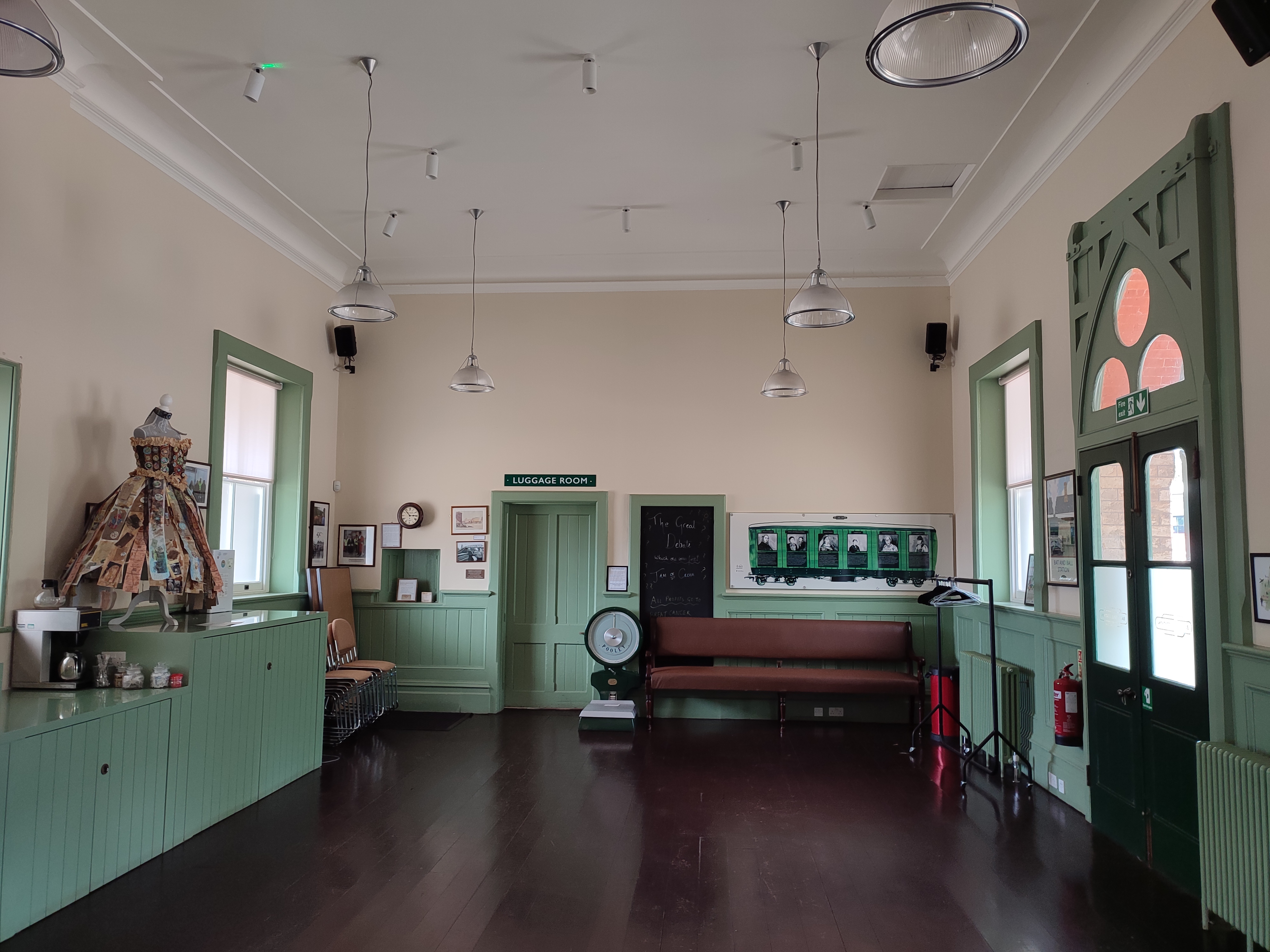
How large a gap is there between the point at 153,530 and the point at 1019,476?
20.4 feet

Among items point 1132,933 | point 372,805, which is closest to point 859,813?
point 1132,933

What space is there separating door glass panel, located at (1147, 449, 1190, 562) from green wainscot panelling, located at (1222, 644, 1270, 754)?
0.55 meters

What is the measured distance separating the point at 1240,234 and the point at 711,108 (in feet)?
9.92

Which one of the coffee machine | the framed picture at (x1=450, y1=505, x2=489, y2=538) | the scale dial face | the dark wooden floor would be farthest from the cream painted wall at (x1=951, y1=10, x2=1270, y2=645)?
the coffee machine

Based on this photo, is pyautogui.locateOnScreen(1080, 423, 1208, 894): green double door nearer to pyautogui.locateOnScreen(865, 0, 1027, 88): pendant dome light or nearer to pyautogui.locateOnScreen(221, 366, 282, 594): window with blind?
pyautogui.locateOnScreen(865, 0, 1027, 88): pendant dome light

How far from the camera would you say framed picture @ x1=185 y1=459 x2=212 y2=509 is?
5996mm

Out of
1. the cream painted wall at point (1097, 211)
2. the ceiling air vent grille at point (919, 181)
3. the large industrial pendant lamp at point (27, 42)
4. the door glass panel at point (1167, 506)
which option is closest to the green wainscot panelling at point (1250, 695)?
the cream painted wall at point (1097, 211)

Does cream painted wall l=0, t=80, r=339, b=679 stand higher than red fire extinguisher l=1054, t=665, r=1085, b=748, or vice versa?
cream painted wall l=0, t=80, r=339, b=679

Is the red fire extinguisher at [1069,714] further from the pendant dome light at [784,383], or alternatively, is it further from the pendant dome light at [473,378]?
the pendant dome light at [473,378]

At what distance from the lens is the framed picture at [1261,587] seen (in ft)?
11.5

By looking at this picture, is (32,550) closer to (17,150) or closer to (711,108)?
(17,150)

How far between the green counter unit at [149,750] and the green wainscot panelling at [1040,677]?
4879 millimetres

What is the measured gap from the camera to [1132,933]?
356cm

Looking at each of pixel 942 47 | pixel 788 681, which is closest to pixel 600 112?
pixel 942 47
